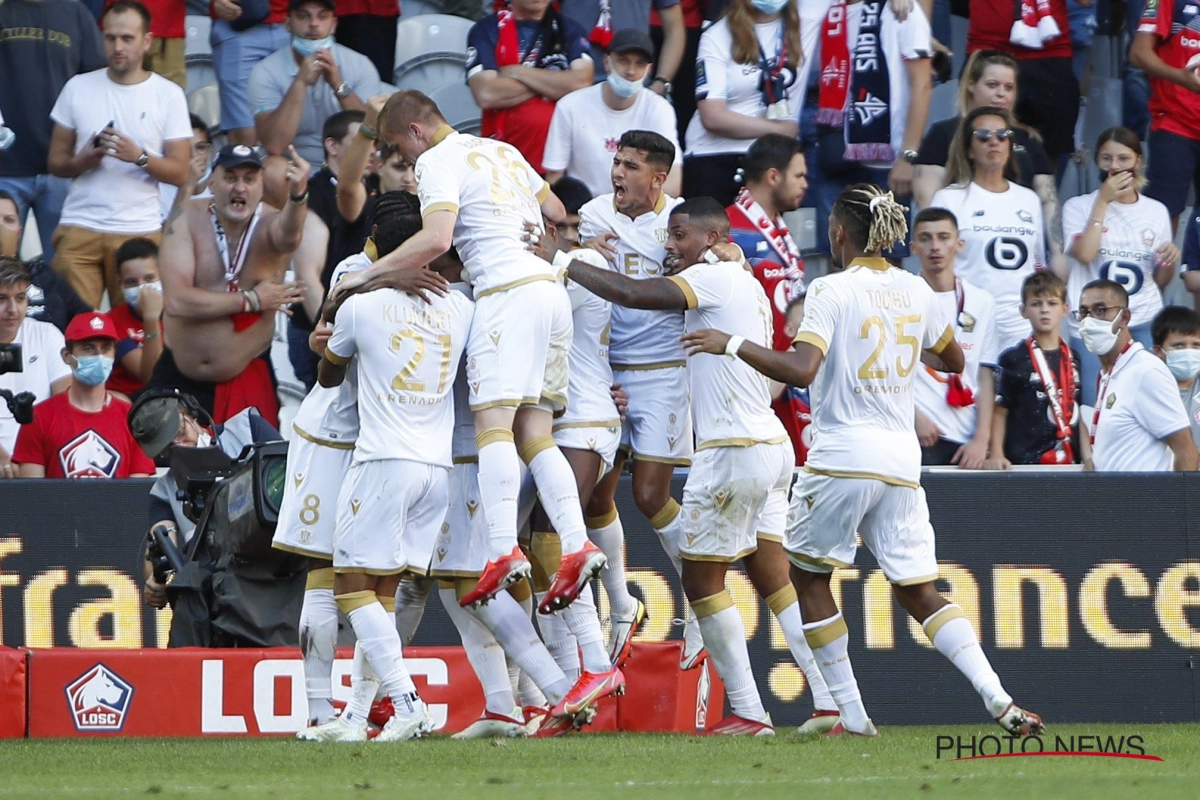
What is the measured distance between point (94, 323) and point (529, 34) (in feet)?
10.7

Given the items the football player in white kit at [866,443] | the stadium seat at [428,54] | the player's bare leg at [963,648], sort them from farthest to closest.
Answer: the stadium seat at [428,54], the football player in white kit at [866,443], the player's bare leg at [963,648]

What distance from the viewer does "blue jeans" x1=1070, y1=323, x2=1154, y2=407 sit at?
10.8 metres

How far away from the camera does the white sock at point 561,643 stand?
8.15 meters

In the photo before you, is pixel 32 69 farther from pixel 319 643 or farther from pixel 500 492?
pixel 500 492

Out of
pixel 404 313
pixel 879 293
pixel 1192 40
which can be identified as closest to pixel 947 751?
pixel 879 293

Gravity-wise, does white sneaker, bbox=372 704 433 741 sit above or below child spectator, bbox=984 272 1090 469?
below

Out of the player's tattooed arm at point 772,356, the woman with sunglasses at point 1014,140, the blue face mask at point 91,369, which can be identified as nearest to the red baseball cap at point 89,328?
the blue face mask at point 91,369

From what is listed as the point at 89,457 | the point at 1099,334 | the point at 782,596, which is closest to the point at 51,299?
the point at 89,457

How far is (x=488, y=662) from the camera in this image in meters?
7.85

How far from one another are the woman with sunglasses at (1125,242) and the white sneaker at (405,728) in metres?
5.57

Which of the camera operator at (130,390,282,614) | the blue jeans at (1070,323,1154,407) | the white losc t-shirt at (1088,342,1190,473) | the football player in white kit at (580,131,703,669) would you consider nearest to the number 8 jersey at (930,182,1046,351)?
the blue jeans at (1070,323,1154,407)

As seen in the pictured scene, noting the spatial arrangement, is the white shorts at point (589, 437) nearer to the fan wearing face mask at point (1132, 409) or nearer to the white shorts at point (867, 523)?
the white shorts at point (867, 523)

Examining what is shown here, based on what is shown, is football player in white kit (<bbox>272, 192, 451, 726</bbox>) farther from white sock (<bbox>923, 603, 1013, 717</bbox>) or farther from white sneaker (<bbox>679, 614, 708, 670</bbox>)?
white sock (<bbox>923, 603, 1013, 717</bbox>)

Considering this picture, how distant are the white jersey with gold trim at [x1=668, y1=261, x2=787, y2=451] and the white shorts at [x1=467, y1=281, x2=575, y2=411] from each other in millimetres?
554
